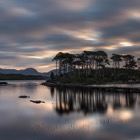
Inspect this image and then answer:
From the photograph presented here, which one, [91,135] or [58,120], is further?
[58,120]

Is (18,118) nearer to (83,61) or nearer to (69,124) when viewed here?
(69,124)

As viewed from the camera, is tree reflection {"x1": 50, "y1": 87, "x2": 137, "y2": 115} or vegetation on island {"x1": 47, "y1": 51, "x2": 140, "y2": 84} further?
vegetation on island {"x1": 47, "y1": 51, "x2": 140, "y2": 84}

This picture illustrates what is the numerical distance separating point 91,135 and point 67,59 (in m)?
138

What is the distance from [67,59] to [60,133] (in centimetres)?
13679

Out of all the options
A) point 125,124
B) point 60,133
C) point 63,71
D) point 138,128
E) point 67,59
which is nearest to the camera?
point 60,133

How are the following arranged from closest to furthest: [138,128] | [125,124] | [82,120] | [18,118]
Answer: [138,128]
[125,124]
[82,120]
[18,118]

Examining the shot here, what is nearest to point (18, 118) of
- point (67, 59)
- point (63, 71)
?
point (67, 59)

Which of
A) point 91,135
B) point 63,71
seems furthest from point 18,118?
point 63,71

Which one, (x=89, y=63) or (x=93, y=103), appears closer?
(x=93, y=103)

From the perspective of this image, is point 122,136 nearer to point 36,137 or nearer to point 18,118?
point 36,137

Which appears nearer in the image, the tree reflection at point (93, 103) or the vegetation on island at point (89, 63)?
the tree reflection at point (93, 103)

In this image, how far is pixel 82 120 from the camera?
1480 inches

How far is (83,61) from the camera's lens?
6516 inches

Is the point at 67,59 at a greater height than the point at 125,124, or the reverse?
the point at 67,59
